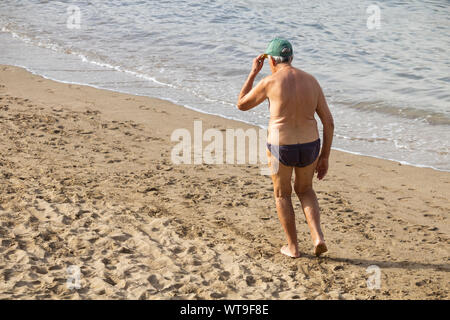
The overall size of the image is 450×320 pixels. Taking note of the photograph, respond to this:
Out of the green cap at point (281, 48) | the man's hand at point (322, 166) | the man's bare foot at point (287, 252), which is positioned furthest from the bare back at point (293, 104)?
the man's bare foot at point (287, 252)

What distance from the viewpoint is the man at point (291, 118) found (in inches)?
173

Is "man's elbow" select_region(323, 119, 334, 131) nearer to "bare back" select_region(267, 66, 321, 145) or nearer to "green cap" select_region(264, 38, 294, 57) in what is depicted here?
"bare back" select_region(267, 66, 321, 145)

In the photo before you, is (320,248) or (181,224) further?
(181,224)

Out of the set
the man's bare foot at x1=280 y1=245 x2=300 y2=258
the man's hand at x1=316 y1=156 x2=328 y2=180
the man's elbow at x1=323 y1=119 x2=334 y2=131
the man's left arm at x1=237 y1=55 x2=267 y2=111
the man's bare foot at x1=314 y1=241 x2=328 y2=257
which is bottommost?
the man's bare foot at x1=280 y1=245 x2=300 y2=258

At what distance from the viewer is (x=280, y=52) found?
14.7ft

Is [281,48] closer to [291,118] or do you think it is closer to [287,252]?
[291,118]

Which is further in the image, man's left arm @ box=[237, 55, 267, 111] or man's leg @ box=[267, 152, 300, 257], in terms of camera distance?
man's leg @ box=[267, 152, 300, 257]

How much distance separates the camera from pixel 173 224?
17.1 ft

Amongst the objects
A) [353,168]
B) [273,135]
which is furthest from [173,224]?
[353,168]

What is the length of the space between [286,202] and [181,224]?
106 cm

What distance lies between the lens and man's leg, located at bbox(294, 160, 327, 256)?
15.0 ft

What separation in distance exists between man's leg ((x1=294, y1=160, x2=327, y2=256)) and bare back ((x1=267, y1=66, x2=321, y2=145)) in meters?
0.28

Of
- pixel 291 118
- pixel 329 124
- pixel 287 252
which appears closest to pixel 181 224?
pixel 287 252

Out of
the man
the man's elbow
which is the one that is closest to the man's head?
the man
